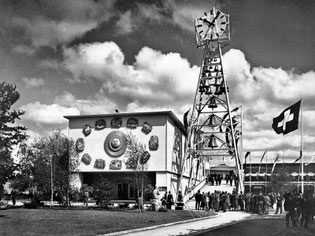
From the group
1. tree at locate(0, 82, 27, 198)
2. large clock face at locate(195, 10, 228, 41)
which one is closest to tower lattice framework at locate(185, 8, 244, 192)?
large clock face at locate(195, 10, 228, 41)

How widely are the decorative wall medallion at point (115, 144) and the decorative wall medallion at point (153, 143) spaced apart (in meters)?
2.75

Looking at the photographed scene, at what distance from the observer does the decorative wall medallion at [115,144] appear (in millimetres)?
43237

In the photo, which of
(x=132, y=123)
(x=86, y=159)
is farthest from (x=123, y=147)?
(x=86, y=159)

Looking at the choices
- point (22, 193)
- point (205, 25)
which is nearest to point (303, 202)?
point (205, 25)

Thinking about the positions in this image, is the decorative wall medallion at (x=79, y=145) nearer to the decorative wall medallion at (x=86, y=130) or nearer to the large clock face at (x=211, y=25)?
the decorative wall medallion at (x=86, y=130)

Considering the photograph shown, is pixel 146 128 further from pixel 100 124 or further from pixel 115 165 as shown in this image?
pixel 100 124

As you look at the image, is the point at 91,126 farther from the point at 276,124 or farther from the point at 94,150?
the point at 276,124

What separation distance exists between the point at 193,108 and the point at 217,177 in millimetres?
9205

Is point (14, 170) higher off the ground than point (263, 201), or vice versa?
point (14, 170)

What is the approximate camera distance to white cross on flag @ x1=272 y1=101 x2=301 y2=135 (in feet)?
80.3

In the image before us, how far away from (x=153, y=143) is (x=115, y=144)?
4.16m

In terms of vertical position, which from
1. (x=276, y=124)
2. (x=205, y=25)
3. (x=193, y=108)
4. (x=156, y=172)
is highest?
(x=205, y=25)

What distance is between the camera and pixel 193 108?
1816 inches

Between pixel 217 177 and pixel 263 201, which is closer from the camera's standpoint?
pixel 263 201
